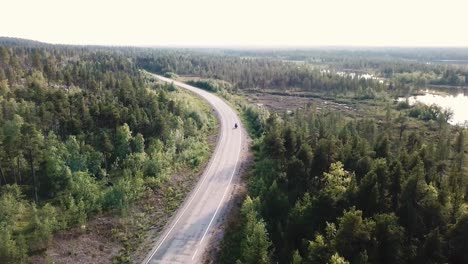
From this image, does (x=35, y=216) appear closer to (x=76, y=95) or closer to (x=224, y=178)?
(x=224, y=178)

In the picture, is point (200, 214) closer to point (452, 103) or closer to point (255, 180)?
point (255, 180)

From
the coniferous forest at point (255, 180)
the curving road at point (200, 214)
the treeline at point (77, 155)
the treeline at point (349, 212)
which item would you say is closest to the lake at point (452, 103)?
the coniferous forest at point (255, 180)

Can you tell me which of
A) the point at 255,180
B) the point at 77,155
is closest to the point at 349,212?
the point at 255,180

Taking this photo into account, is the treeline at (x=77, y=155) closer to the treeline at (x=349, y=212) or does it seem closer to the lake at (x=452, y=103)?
the treeline at (x=349, y=212)

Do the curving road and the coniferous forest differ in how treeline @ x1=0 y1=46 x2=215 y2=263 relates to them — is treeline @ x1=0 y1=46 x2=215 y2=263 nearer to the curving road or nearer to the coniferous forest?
the coniferous forest

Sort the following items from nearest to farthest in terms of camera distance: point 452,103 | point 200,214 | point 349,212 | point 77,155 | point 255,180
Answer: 1. point 349,212
2. point 200,214
3. point 255,180
4. point 77,155
5. point 452,103

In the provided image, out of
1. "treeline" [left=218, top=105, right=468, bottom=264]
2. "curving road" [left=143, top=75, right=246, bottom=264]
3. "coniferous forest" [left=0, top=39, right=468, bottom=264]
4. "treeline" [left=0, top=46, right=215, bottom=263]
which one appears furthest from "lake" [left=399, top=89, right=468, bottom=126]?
"treeline" [left=0, top=46, right=215, bottom=263]
